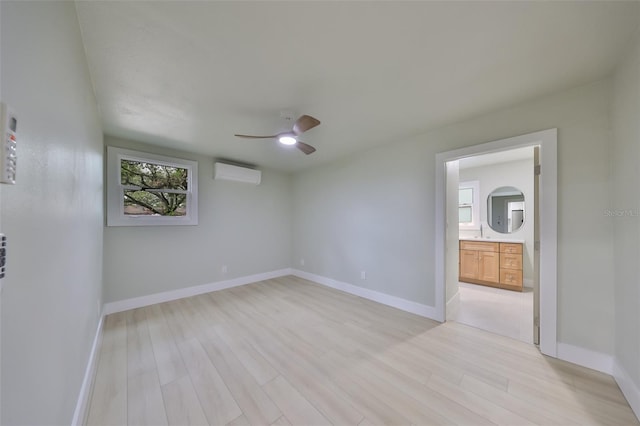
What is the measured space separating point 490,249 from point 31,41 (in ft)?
18.2

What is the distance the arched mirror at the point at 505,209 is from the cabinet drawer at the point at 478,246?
58 cm

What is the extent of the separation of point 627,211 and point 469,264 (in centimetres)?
306

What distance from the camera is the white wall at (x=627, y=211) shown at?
1.47 meters

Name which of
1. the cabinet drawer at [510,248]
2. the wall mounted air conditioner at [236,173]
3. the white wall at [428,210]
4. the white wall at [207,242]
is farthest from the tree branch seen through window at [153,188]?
the cabinet drawer at [510,248]

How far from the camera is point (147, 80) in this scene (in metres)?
1.80

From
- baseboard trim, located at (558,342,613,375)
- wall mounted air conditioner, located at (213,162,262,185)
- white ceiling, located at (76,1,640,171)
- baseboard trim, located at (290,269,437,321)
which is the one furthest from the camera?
wall mounted air conditioner, located at (213,162,262,185)

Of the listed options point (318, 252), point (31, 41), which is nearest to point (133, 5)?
point (31, 41)

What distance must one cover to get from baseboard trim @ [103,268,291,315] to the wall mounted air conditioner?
1.85m

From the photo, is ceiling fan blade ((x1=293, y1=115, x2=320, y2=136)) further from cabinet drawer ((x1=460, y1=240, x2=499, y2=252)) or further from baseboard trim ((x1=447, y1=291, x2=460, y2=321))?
cabinet drawer ((x1=460, y1=240, x2=499, y2=252))

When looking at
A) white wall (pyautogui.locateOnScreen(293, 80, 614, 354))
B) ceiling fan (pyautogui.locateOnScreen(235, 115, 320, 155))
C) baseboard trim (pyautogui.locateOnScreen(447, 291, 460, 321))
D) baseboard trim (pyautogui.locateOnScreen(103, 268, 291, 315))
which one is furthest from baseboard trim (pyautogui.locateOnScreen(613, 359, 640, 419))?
baseboard trim (pyautogui.locateOnScreen(103, 268, 291, 315))

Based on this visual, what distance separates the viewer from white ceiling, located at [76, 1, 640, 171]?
1249mm

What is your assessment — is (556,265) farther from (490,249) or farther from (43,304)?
(43,304)

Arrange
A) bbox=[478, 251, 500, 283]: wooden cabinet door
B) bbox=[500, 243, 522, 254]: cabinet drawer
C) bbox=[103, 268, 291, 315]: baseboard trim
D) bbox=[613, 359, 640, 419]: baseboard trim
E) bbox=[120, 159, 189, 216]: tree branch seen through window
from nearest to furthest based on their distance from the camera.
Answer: bbox=[613, 359, 640, 419]: baseboard trim
bbox=[103, 268, 291, 315]: baseboard trim
bbox=[120, 159, 189, 216]: tree branch seen through window
bbox=[500, 243, 522, 254]: cabinet drawer
bbox=[478, 251, 500, 283]: wooden cabinet door

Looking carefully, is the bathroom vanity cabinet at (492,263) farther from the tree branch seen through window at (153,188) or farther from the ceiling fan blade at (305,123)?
the tree branch seen through window at (153,188)
